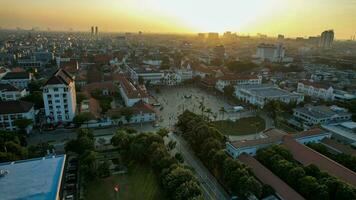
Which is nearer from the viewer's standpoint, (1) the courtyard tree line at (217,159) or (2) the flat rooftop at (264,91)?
(1) the courtyard tree line at (217,159)

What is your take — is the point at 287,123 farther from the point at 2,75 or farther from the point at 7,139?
the point at 2,75

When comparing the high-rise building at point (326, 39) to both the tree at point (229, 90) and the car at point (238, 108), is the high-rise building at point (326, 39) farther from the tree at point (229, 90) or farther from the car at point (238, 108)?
the car at point (238, 108)

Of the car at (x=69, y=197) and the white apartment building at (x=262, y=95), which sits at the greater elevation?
the white apartment building at (x=262, y=95)

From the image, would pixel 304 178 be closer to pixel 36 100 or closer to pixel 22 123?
pixel 22 123

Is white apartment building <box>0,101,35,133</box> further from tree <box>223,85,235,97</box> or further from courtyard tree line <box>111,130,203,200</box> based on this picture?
tree <box>223,85,235,97</box>

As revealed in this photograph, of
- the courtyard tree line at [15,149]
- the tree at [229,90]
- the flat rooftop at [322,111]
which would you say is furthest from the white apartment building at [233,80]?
the courtyard tree line at [15,149]

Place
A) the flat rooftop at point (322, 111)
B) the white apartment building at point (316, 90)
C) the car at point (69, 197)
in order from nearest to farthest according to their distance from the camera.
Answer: the car at point (69, 197) < the flat rooftop at point (322, 111) < the white apartment building at point (316, 90)

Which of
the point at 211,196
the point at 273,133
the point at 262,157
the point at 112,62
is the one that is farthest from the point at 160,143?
the point at 112,62

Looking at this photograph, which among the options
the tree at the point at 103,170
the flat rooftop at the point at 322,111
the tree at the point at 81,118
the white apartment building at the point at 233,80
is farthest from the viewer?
the white apartment building at the point at 233,80

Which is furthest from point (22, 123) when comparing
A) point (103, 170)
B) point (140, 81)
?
point (140, 81)

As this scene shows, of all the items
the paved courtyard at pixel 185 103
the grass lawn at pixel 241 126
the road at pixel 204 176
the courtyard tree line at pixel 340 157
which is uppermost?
the courtyard tree line at pixel 340 157
